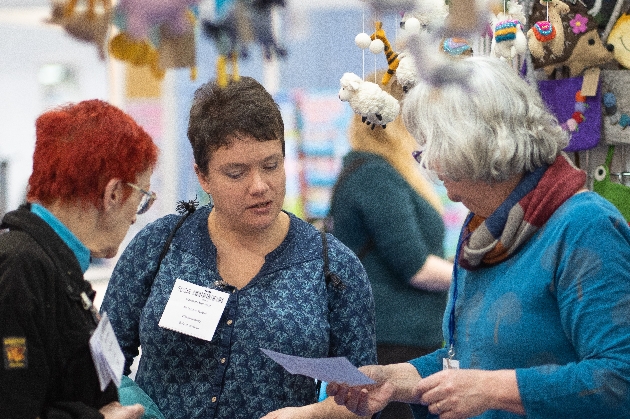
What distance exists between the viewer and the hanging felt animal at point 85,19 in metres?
0.93

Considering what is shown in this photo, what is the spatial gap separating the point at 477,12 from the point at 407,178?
5.26 ft

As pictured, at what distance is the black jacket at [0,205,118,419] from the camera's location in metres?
1.25

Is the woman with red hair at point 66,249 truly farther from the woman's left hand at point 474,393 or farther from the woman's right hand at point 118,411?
the woman's left hand at point 474,393

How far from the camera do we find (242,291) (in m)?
1.83

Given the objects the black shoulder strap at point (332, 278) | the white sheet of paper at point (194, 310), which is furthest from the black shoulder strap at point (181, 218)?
the black shoulder strap at point (332, 278)

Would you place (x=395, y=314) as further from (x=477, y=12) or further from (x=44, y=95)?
(x=477, y=12)

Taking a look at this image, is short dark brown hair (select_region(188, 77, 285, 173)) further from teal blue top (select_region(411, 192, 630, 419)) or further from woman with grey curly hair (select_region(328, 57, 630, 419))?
teal blue top (select_region(411, 192, 630, 419))

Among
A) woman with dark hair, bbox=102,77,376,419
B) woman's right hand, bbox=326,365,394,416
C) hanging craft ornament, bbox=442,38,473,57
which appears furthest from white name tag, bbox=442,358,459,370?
hanging craft ornament, bbox=442,38,473,57

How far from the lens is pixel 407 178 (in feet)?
8.32

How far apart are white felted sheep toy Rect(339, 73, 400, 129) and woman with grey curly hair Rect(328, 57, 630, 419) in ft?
1.71

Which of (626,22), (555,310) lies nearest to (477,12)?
(555,310)

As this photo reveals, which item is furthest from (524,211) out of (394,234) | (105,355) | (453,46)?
(394,234)

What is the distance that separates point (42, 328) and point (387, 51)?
47.9 inches

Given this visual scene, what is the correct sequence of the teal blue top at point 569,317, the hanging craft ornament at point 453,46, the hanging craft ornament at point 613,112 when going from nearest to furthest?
1. the teal blue top at point 569,317
2. the hanging craft ornament at point 453,46
3. the hanging craft ornament at point 613,112
